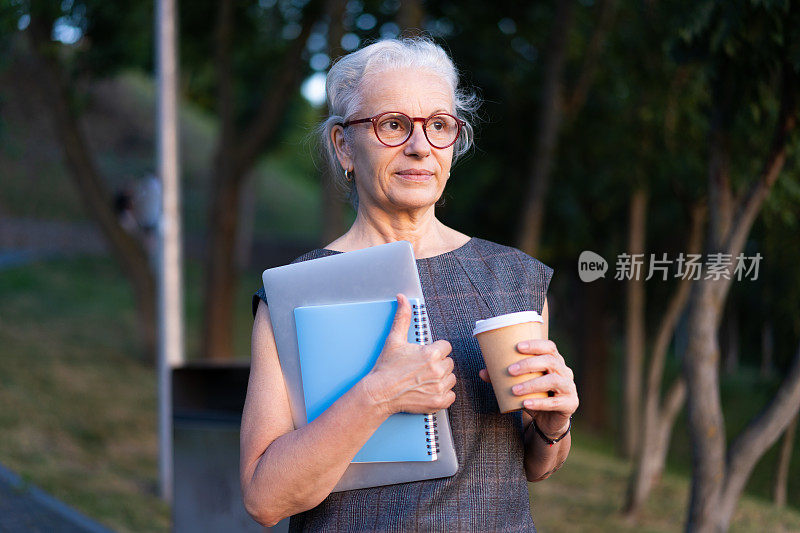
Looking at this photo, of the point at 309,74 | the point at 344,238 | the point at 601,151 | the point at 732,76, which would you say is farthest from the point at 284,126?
the point at 344,238

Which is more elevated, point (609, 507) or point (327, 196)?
point (327, 196)

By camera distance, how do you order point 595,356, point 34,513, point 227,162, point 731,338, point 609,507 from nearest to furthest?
point 34,513, point 609,507, point 227,162, point 731,338, point 595,356

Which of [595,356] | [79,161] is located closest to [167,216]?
[79,161]

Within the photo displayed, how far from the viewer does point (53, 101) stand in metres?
10.9

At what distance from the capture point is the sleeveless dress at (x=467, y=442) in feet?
5.27

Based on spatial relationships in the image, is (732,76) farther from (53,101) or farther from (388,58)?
(53,101)

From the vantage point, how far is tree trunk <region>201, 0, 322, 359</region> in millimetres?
10484

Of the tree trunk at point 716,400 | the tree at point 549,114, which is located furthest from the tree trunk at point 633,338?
the tree trunk at point 716,400

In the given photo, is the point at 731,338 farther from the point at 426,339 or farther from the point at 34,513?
the point at 426,339

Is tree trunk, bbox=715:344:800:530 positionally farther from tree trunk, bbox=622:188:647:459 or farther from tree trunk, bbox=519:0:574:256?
tree trunk, bbox=622:188:647:459

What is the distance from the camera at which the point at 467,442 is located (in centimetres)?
164

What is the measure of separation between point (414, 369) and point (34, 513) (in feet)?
18.6

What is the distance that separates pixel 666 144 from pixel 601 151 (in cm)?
275

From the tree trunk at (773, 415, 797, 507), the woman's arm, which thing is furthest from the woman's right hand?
the tree trunk at (773, 415, 797, 507)
